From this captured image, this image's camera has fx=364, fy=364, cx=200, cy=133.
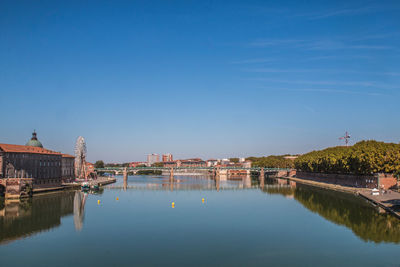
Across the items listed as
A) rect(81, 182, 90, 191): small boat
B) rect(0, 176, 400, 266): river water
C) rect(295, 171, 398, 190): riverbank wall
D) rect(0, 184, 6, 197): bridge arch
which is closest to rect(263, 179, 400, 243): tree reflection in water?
rect(0, 176, 400, 266): river water

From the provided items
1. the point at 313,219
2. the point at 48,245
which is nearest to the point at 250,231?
the point at 313,219

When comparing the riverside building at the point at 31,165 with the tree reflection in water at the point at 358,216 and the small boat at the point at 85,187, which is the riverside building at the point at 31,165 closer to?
the small boat at the point at 85,187

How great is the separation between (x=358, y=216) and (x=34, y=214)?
1876 inches

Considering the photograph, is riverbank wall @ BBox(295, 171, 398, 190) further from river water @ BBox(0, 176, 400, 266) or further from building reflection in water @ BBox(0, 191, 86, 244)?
building reflection in water @ BBox(0, 191, 86, 244)

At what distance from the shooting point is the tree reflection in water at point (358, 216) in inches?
1588

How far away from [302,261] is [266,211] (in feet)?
98.5

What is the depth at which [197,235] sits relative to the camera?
40875 millimetres

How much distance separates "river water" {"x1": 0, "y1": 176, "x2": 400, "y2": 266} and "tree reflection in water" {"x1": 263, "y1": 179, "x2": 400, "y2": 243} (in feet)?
0.38

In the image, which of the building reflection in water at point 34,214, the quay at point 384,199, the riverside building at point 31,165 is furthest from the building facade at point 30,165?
the quay at point 384,199

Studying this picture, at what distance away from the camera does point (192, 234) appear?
41.4m

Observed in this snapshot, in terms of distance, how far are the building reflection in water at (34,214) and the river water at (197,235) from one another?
4.6 inches

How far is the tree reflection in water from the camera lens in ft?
132

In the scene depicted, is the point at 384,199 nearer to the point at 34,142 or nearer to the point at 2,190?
the point at 2,190

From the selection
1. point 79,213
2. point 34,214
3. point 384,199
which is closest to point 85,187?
point 79,213
